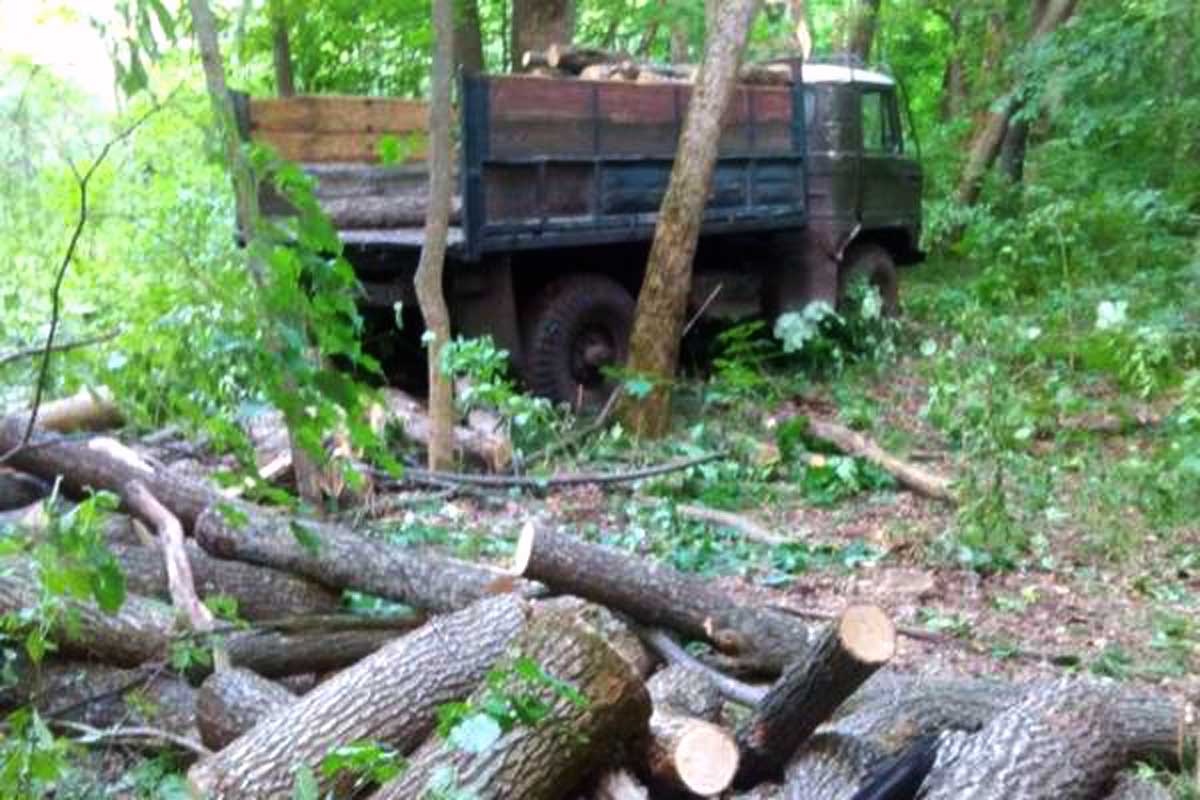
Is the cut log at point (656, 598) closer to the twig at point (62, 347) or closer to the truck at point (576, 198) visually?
the twig at point (62, 347)

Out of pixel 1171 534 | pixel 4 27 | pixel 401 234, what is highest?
pixel 4 27

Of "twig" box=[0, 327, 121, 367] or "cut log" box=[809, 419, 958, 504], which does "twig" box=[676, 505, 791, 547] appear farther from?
"twig" box=[0, 327, 121, 367]

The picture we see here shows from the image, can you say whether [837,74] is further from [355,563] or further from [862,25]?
[862,25]

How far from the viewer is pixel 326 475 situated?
26.8 feet

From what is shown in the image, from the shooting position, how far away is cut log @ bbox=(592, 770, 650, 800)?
4.52m

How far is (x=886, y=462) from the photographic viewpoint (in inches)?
360

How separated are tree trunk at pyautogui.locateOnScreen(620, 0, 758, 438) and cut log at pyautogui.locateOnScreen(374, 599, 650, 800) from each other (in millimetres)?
5401

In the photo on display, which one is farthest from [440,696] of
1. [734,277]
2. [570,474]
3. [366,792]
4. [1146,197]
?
[734,277]

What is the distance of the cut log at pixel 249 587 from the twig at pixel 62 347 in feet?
8.80

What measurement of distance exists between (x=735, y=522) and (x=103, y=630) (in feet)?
11.7

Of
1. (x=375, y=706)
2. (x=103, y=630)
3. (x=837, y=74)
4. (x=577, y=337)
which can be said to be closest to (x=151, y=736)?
(x=103, y=630)

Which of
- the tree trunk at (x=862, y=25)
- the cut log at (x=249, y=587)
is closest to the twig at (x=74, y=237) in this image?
the cut log at (x=249, y=587)

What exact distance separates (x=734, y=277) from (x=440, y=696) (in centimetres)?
868

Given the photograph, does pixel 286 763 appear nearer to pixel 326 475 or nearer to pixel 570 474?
pixel 326 475
